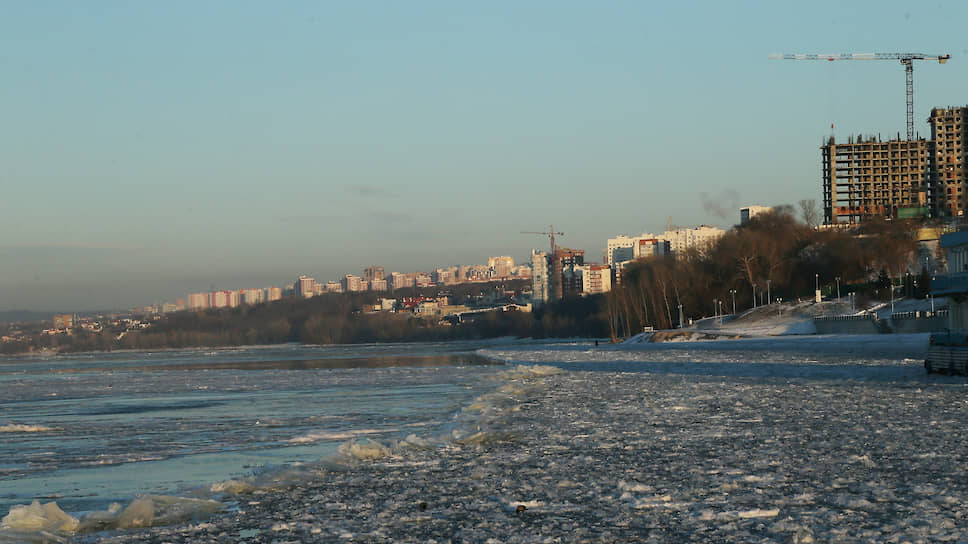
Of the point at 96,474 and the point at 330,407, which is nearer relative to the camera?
the point at 96,474

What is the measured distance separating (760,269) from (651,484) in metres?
116

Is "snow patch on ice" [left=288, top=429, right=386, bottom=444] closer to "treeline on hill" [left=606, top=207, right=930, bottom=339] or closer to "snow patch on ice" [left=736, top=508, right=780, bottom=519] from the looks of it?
"snow patch on ice" [left=736, top=508, right=780, bottom=519]

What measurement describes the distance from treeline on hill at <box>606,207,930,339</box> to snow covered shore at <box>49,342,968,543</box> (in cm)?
9669

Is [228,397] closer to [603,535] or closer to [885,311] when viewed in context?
[603,535]

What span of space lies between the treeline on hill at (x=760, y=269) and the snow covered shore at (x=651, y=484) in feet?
317

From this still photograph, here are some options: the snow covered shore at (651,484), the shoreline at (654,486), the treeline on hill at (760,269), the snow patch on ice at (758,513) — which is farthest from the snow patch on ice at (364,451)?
the treeline on hill at (760,269)

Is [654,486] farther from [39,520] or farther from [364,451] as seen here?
[39,520]

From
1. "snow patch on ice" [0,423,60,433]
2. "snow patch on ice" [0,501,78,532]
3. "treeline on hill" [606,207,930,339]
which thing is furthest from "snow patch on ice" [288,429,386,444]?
"treeline on hill" [606,207,930,339]

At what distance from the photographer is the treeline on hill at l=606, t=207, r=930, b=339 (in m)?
116

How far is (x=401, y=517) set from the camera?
35.8 feet

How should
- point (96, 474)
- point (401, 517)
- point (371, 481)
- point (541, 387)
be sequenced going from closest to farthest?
point (401, 517) → point (371, 481) → point (96, 474) → point (541, 387)

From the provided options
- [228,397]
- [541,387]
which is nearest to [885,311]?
[541,387]

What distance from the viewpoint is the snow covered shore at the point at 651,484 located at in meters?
9.85

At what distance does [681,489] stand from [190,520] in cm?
564
